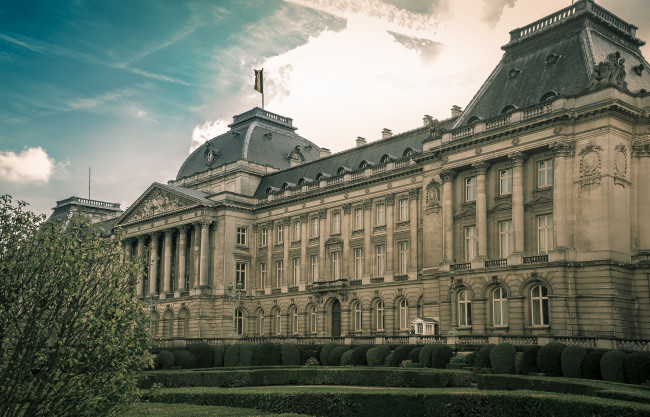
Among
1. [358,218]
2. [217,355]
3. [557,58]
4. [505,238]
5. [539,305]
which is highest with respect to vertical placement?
[557,58]

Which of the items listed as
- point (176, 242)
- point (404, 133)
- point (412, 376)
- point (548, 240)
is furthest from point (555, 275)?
point (176, 242)

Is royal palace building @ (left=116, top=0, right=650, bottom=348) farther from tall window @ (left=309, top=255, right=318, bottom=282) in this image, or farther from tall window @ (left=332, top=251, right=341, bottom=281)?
tall window @ (left=332, top=251, right=341, bottom=281)

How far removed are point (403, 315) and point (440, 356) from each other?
2220 centimetres

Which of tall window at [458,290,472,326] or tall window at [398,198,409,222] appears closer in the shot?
tall window at [458,290,472,326]

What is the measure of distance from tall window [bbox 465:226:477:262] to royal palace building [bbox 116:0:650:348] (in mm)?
117

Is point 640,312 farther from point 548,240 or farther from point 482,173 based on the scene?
point 482,173

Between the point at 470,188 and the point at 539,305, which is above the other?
the point at 470,188

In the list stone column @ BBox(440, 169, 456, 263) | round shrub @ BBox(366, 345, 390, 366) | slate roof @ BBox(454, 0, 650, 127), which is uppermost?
slate roof @ BBox(454, 0, 650, 127)

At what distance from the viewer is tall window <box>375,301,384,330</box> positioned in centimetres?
6794

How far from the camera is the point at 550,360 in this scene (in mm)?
37562

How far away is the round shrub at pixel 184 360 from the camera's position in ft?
177

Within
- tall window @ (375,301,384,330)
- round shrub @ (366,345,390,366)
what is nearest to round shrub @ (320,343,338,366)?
round shrub @ (366,345,390,366)

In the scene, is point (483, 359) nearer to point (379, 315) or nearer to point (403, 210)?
point (379, 315)

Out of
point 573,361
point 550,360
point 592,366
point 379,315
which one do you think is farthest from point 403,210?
point 592,366
